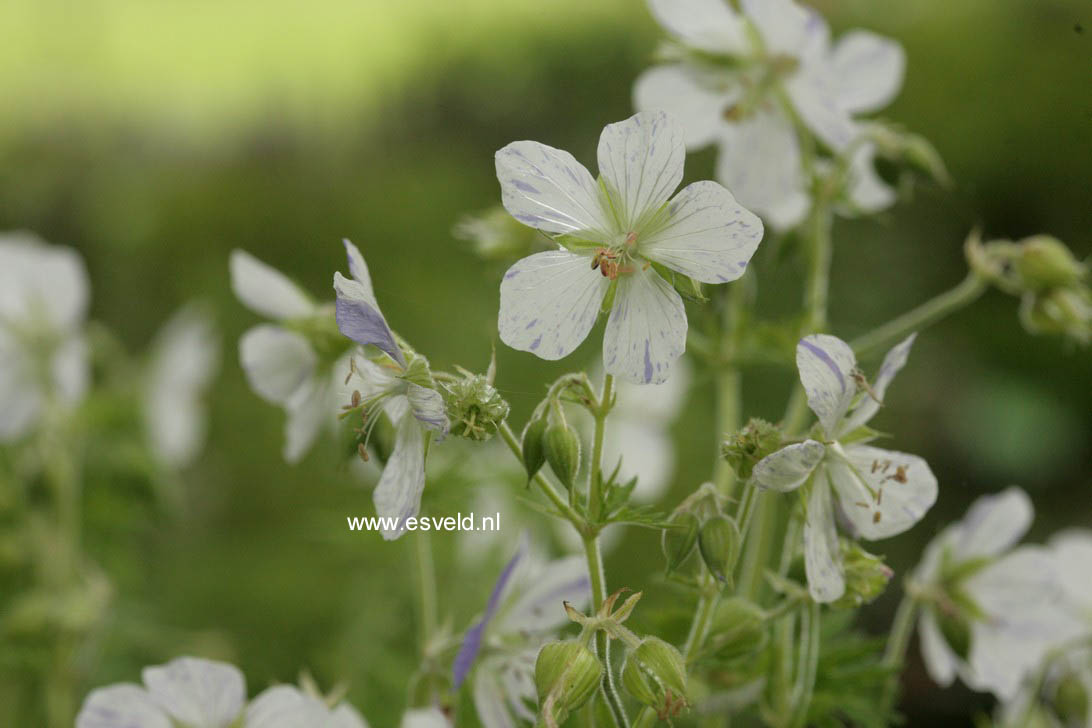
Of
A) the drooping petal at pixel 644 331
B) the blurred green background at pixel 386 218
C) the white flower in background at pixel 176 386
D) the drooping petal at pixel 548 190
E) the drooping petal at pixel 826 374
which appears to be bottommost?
the blurred green background at pixel 386 218

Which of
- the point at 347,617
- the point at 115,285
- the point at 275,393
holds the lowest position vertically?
the point at 115,285

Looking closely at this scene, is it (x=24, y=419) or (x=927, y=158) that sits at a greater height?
(x=927, y=158)

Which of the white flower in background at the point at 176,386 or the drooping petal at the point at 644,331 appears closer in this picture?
the drooping petal at the point at 644,331

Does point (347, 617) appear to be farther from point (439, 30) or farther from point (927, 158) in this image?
point (439, 30)

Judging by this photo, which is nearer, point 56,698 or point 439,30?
point 56,698

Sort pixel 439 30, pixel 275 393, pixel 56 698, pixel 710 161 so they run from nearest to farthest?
pixel 275 393, pixel 56 698, pixel 710 161, pixel 439 30

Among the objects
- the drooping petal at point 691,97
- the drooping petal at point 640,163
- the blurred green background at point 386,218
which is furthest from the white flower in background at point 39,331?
the drooping petal at point 640,163

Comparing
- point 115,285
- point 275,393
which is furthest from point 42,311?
point 115,285

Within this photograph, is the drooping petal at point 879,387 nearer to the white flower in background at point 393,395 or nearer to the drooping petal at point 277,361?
the white flower in background at point 393,395

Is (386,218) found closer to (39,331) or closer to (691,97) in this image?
(39,331)
